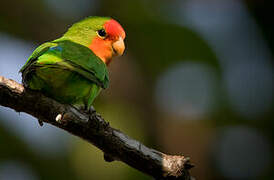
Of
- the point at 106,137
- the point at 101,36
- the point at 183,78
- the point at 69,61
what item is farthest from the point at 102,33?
the point at 183,78

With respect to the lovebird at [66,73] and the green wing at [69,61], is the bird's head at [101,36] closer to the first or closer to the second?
the lovebird at [66,73]

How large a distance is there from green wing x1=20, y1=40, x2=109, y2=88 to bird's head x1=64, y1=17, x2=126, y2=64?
0.43 metres

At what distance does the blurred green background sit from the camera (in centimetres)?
686

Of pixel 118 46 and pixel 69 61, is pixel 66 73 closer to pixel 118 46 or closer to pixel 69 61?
pixel 69 61

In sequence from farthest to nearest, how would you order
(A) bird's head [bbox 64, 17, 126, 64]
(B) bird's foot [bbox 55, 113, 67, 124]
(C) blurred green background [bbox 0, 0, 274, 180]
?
(C) blurred green background [bbox 0, 0, 274, 180]
(A) bird's head [bbox 64, 17, 126, 64]
(B) bird's foot [bbox 55, 113, 67, 124]

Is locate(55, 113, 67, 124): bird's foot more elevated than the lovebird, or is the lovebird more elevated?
the lovebird

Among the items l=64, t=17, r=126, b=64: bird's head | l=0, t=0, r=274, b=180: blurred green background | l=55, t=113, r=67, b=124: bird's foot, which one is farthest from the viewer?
l=0, t=0, r=274, b=180: blurred green background

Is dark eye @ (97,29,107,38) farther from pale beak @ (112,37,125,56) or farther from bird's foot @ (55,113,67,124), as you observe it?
bird's foot @ (55,113,67,124)

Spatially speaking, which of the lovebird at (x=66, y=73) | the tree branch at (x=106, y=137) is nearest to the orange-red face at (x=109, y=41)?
the lovebird at (x=66, y=73)

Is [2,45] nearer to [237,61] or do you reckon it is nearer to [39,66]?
[39,66]

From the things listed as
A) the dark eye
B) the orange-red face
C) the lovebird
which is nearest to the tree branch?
the lovebird

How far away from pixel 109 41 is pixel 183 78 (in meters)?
3.63

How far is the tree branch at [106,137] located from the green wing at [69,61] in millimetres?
274

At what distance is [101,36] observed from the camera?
4352 mm
